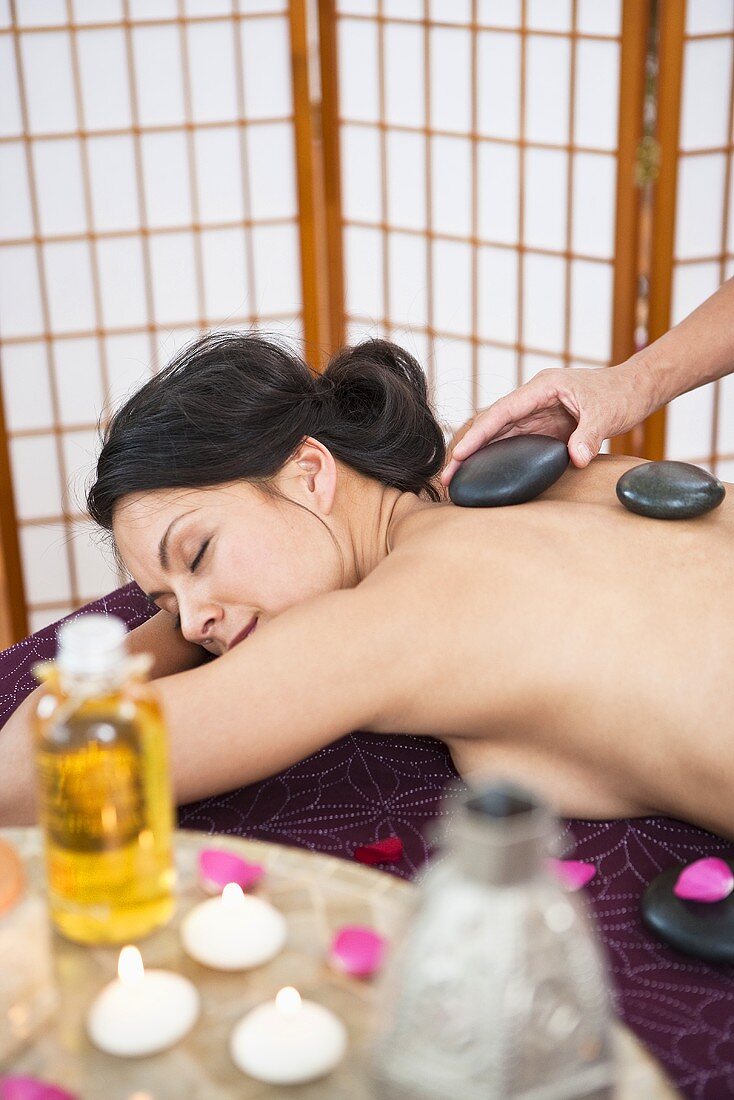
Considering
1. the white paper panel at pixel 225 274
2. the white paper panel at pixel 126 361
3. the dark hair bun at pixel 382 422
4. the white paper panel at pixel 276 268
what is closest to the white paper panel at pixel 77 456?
the white paper panel at pixel 126 361

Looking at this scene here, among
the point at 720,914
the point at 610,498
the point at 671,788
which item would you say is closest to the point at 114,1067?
the point at 720,914

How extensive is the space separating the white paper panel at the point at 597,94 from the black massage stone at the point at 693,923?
220cm

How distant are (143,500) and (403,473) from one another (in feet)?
1.27

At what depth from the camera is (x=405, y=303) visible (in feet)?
11.8

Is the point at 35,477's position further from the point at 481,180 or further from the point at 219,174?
the point at 481,180

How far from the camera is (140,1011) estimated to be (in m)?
0.89

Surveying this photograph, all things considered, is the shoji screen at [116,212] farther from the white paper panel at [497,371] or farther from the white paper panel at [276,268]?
the white paper panel at [497,371]

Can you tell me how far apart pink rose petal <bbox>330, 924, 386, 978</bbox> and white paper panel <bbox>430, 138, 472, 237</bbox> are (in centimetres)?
273

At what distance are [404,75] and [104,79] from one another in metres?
0.76

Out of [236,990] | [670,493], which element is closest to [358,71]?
[670,493]

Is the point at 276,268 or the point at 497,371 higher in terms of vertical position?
the point at 276,268

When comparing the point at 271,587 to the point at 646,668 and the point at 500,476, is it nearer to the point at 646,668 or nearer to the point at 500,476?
the point at 500,476

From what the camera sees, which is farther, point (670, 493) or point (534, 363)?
point (534, 363)

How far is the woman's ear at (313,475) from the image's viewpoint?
1.73 meters
